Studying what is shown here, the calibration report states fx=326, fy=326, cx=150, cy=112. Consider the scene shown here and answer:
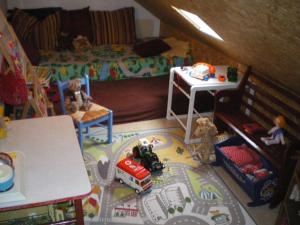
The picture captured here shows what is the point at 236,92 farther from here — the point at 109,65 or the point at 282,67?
the point at 109,65

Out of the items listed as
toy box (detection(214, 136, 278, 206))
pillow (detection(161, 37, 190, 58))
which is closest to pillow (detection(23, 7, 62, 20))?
pillow (detection(161, 37, 190, 58))

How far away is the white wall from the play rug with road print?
228 centimetres

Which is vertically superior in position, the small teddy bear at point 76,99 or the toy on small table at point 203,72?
the toy on small table at point 203,72

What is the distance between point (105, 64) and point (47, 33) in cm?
90

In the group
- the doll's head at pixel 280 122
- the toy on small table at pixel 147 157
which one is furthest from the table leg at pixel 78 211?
the doll's head at pixel 280 122

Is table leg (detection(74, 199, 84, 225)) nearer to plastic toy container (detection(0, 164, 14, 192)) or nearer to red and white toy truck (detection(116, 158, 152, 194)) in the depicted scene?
plastic toy container (detection(0, 164, 14, 192))

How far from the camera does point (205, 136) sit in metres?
2.70

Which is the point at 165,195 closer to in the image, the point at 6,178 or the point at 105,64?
the point at 6,178

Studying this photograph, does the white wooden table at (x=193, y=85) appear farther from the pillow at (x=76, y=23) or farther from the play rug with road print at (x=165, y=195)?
the pillow at (x=76, y=23)

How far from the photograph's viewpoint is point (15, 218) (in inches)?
65.5

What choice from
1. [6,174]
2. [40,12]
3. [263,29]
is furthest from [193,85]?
[40,12]

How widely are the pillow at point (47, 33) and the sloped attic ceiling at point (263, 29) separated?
2065 mm

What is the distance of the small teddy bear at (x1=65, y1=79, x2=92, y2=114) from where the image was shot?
2.84 m

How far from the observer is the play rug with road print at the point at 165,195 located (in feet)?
7.39
